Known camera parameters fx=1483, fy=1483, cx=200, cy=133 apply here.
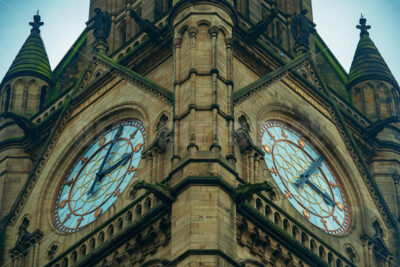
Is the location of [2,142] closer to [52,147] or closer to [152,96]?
[52,147]

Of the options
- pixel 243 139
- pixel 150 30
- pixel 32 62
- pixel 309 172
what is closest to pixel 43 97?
pixel 32 62

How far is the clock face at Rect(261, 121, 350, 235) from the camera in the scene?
37.4m

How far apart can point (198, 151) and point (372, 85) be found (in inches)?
491

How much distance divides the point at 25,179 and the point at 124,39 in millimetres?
5558

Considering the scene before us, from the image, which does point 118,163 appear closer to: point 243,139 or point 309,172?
point 243,139

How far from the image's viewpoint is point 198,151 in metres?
34.3

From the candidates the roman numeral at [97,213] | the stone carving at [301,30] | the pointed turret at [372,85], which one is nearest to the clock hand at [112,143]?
the roman numeral at [97,213]

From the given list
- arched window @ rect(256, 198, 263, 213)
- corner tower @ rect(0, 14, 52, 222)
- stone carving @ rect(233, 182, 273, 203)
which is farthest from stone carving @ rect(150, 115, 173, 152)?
corner tower @ rect(0, 14, 52, 222)

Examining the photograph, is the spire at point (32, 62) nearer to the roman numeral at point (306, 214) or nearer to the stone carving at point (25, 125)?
the stone carving at point (25, 125)

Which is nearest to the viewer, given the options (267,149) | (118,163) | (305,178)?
(267,149)

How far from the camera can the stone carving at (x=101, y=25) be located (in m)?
42.9

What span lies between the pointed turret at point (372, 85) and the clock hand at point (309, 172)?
5.51 meters

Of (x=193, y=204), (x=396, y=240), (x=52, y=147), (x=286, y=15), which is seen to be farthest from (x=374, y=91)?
(x=193, y=204)

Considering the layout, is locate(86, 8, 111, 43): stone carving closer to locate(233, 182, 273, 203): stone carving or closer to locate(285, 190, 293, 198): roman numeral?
locate(285, 190, 293, 198): roman numeral
